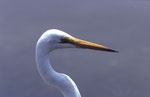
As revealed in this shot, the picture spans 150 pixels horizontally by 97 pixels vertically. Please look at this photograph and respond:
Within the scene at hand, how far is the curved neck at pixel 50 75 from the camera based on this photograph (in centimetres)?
555

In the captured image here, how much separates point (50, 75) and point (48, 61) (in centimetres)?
22

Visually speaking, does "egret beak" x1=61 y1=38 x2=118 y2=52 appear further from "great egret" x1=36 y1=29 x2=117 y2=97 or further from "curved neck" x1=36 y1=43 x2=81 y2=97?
"curved neck" x1=36 y1=43 x2=81 y2=97

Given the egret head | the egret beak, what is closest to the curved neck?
the egret head

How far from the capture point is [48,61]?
5.60m

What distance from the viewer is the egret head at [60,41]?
559 centimetres

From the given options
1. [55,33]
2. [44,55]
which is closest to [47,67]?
[44,55]

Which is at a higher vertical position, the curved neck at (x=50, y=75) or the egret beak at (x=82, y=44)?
the egret beak at (x=82, y=44)

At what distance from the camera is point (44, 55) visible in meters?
5.57

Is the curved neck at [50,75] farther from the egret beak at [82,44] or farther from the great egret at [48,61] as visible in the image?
the egret beak at [82,44]

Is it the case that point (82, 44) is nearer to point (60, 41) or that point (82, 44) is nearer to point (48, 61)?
point (60, 41)

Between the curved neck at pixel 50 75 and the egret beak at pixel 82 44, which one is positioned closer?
the curved neck at pixel 50 75

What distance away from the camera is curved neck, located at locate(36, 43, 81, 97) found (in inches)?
218

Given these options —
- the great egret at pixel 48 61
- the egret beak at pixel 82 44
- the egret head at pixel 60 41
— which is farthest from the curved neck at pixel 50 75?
the egret beak at pixel 82 44

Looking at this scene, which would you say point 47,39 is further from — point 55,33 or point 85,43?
point 85,43
